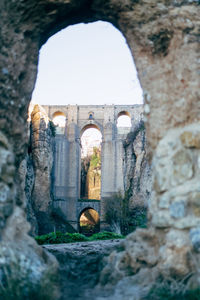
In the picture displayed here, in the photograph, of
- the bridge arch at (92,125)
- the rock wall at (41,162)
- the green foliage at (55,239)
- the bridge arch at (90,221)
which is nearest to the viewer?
the green foliage at (55,239)

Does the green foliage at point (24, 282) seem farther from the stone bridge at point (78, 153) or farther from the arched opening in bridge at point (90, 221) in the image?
the arched opening in bridge at point (90, 221)

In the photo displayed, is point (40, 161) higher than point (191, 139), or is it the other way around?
point (40, 161)

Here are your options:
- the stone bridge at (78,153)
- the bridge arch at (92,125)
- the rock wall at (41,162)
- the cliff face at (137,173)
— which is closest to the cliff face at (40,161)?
the rock wall at (41,162)

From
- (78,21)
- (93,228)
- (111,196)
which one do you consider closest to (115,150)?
(111,196)

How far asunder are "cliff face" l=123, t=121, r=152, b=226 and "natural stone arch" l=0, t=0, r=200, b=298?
68.0 feet

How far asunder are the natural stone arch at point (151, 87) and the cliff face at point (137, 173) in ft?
68.0

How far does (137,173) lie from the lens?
27.9 m

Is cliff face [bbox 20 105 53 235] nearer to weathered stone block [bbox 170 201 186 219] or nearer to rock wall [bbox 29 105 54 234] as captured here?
rock wall [bbox 29 105 54 234]

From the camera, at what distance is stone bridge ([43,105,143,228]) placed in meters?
32.4

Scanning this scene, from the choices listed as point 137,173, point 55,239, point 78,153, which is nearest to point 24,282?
point 55,239

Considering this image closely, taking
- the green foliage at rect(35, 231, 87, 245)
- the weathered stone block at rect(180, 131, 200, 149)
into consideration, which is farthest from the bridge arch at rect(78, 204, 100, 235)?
the weathered stone block at rect(180, 131, 200, 149)

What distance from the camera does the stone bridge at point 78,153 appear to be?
32.4m

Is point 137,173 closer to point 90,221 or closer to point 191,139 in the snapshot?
point 90,221

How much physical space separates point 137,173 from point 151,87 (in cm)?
2310
